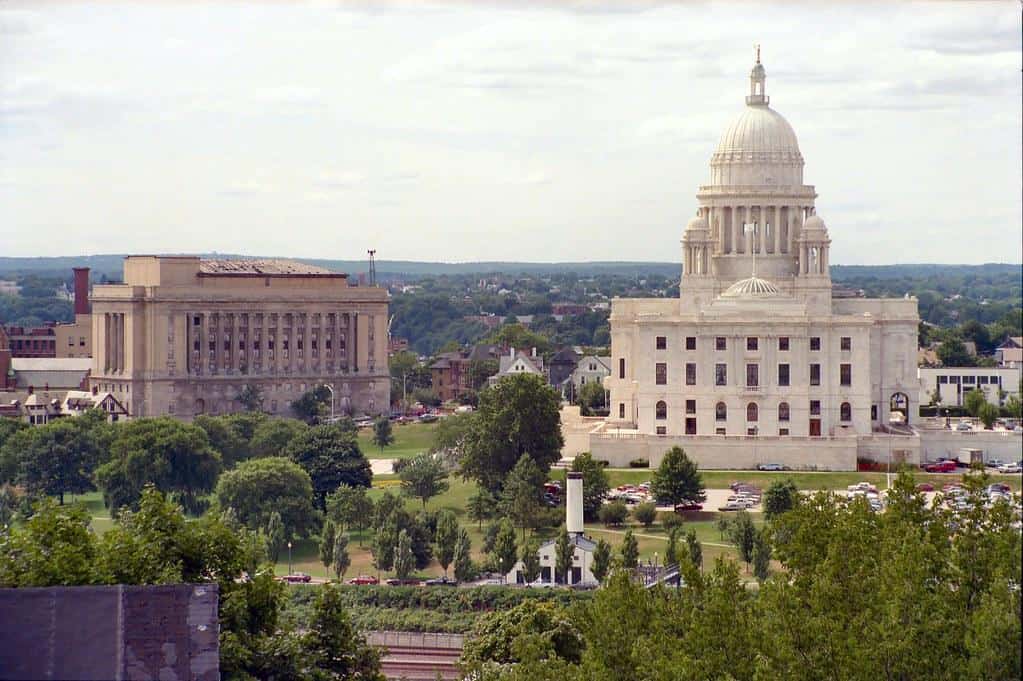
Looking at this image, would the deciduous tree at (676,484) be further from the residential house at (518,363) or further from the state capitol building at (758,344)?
the residential house at (518,363)

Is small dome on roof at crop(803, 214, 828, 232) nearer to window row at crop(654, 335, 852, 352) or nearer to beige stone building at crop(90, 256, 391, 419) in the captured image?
window row at crop(654, 335, 852, 352)

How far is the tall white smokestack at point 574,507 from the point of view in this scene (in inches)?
3802

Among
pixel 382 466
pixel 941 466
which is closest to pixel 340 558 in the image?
pixel 941 466

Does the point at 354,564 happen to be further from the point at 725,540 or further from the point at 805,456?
the point at 805,456

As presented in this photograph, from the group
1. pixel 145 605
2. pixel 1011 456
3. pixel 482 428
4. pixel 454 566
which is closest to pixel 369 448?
pixel 482 428

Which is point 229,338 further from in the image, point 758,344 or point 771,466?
point 771,466

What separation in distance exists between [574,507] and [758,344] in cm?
2891

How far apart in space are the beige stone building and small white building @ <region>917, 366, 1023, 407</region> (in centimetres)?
3682

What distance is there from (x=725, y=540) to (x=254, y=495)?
19712 mm

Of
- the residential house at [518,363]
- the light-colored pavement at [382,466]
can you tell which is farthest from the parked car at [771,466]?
the residential house at [518,363]

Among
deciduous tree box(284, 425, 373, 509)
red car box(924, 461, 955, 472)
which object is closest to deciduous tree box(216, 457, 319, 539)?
deciduous tree box(284, 425, 373, 509)

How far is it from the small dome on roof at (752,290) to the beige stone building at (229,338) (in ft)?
160

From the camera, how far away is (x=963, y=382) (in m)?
164

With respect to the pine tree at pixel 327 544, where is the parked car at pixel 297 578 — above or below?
below
